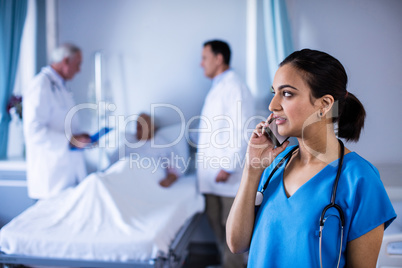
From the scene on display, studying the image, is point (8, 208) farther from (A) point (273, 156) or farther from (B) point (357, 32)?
(B) point (357, 32)

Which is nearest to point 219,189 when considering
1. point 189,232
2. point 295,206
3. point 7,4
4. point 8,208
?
point 189,232

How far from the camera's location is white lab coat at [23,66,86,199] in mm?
1780

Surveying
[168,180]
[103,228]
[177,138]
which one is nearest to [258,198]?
[103,228]

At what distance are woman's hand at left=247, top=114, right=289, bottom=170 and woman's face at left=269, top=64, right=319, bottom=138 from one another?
0.19 ft

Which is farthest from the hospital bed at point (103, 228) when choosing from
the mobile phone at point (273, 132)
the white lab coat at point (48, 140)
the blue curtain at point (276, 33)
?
the blue curtain at point (276, 33)

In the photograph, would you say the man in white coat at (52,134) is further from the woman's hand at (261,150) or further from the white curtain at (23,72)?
the woman's hand at (261,150)

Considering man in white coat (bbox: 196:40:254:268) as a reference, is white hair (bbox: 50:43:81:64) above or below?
above

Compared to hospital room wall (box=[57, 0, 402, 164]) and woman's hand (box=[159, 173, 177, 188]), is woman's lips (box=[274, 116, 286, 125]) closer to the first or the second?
hospital room wall (box=[57, 0, 402, 164])

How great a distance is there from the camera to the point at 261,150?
839 millimetres

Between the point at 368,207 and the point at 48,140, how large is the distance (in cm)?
169

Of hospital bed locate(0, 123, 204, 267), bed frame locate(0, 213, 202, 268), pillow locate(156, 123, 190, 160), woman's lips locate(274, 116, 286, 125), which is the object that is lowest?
bed frame locate(0, 213, 202, 268)

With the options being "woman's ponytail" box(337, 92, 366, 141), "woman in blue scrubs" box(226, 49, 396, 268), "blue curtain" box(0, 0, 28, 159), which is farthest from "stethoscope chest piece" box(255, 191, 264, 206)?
"blue curtain" box(0, 0, 28, 159)

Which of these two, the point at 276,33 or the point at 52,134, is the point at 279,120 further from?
the point at 52,134

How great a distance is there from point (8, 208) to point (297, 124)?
1245mm
